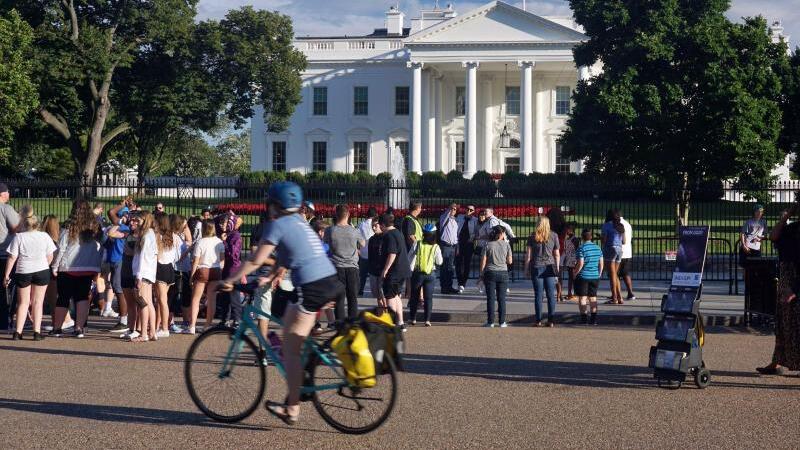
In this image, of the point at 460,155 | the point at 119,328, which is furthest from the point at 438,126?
the point at 119,328

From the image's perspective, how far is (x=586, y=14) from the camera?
42969 millimetres

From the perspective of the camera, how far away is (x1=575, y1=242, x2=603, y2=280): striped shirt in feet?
52.0

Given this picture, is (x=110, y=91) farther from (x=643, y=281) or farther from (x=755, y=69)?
(x=643, y=281)

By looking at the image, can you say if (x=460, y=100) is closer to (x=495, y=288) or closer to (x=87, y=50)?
(x=87, y=50)

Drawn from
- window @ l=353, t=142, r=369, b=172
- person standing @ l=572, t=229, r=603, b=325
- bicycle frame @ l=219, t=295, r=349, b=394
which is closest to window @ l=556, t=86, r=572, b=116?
window @ l=353, t=142, r=369, b=172

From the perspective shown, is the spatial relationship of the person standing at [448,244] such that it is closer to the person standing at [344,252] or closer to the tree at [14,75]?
→ the person standing at [344,252]

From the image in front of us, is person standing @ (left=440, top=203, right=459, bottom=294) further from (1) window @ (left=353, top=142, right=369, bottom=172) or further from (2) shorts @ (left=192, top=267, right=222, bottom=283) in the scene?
(1) window @ (left=353, top=142, right=369, bottom=172)

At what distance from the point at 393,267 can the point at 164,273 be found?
3.06 metres

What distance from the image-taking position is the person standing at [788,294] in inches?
400

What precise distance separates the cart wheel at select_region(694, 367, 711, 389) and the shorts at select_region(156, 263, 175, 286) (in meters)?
7.01

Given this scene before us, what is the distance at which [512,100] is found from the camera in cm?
7462

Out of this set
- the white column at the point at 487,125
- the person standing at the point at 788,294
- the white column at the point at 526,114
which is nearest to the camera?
the person standing at the point at 788,294

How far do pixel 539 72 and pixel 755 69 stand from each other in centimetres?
3603

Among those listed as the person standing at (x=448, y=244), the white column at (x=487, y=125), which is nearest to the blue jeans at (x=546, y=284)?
the person standing at (x=448, y=244)
